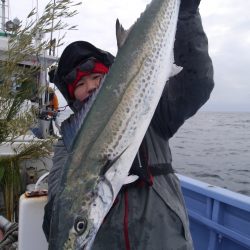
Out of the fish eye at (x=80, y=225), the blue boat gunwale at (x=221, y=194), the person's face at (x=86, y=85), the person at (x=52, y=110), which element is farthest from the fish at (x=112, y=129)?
the person at (x=52, y=110)

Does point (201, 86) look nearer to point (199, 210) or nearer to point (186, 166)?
point (199, 210)

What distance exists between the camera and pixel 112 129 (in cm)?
224

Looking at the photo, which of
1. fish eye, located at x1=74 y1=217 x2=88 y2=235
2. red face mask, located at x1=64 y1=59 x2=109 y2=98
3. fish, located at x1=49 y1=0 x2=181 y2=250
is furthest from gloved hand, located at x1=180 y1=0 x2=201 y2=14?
fish eye, located at x1=74 y1=217 x2=88 y2=235

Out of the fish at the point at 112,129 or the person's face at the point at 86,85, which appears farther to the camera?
the person's face at the point at 86,85

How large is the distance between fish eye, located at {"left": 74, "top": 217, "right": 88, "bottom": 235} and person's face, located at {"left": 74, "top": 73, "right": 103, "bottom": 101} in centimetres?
101

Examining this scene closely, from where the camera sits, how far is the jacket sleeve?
8.00ft

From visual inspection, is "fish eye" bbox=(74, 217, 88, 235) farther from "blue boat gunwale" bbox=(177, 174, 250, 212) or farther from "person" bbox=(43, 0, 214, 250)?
"blue boat gunwale" bbox=(177, 174, 250, 212)

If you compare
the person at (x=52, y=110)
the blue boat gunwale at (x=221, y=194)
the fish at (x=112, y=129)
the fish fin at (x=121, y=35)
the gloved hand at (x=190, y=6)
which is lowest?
the blue boat gunwale at (x=221, y=194)

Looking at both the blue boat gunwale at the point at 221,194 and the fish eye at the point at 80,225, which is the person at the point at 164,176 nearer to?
the fish eye at the point at 80,225

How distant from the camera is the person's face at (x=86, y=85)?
2.85 m

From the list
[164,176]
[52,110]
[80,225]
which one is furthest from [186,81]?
[52,110]

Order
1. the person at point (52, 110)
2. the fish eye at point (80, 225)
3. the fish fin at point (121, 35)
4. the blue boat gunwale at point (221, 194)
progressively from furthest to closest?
the person at point (52, 110) → the blue boat gunwale at point (221, 194) → the fish fin at point (121, 35) → the fish eye at point (80, 225)

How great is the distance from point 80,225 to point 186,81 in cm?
107

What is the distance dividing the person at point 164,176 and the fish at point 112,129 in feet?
0.39
